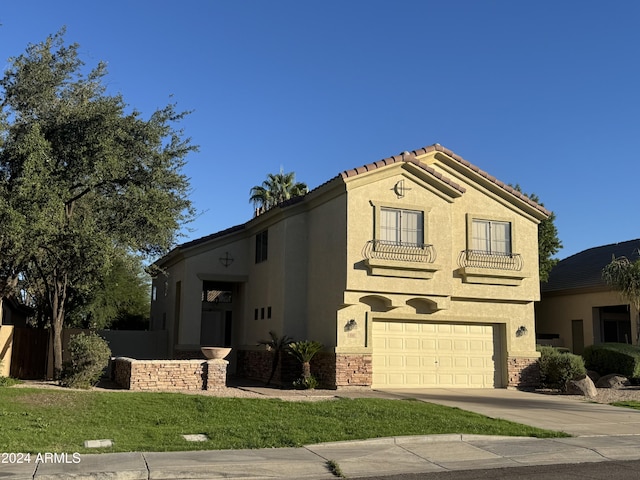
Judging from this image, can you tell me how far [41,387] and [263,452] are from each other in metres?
9.68

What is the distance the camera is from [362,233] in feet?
67.5

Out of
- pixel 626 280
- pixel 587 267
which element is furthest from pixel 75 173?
pixel 587 267

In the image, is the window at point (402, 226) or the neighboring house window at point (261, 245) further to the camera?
the neighboring house window at point (261, 245)

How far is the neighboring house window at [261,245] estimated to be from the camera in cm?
2535

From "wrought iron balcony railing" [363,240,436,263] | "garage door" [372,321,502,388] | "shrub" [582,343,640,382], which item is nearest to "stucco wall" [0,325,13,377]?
"garage door" [372,321,502,388]

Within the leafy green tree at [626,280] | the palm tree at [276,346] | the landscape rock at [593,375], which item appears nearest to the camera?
the palm tree at [276,346]

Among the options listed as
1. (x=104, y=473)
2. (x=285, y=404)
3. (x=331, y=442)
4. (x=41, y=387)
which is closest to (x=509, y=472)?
(x=331, y=442)

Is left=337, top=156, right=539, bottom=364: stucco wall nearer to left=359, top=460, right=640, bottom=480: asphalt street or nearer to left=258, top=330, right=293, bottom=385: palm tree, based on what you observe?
left=258, top=330, right=293, bottom=385: palm tree

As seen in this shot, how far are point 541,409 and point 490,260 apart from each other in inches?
270

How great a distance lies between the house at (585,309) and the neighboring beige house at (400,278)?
355 inches

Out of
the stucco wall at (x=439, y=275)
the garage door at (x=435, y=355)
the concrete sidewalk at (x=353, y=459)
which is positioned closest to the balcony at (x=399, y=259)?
the stucco wall at (x=439, y=275)

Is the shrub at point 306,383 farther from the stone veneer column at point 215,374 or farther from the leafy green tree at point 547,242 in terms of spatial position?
the leafy green tree at point 547,242

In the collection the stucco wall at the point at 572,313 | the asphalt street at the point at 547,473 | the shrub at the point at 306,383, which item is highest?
the stucco wall at the point at 572,313

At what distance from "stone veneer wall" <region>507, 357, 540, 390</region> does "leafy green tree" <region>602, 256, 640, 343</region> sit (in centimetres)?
697
